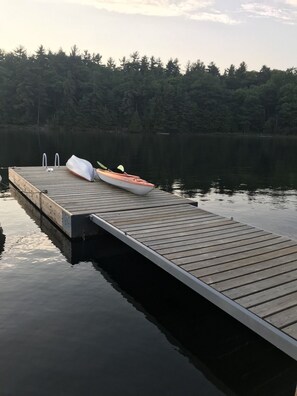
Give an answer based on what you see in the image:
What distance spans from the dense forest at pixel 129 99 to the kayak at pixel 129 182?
66.4 m

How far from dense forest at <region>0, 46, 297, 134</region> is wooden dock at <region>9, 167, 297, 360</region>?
68151 millimetres

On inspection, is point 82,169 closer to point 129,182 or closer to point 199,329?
point 129,182

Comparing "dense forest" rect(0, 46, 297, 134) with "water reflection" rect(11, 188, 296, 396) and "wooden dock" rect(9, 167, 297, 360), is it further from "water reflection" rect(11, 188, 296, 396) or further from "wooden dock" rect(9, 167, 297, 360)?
"water reflection" rect(11, 188, 296, 396)

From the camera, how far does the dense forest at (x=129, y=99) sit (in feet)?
257

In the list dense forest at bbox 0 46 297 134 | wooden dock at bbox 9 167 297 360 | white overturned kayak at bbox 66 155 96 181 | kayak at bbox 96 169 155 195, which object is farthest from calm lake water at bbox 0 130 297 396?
dense forest at bbox 0 46 297 134

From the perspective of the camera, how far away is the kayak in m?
12.7

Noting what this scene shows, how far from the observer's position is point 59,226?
11.4 m

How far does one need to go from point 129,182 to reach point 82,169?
3997 millimetres

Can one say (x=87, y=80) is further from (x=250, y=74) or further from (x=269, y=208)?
(x=269, y=208)

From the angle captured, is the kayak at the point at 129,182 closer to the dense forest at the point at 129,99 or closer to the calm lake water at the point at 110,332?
the calm lake water at the point at 110,332

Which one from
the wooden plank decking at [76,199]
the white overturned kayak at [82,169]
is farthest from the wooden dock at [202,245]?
the white overturned kayak at [82,169]

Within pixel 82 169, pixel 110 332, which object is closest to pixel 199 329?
pixel 110 332

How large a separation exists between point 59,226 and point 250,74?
4144 inches

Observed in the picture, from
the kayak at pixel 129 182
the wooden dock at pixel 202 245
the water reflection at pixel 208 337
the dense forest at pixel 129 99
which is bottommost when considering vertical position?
the water reflection at pixel 208 337
